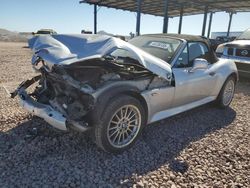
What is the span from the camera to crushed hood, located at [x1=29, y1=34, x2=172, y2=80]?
294 cm

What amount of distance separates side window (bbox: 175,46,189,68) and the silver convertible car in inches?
0.6

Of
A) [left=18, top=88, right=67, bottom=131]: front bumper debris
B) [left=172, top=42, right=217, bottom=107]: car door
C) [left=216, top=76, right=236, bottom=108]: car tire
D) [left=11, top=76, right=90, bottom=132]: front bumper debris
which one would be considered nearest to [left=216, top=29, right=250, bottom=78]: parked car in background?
[left=216, top=76, right=236, bottom=108]: car tire

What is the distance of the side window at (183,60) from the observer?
3895 millimetres

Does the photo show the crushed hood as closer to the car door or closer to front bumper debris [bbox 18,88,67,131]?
the car door

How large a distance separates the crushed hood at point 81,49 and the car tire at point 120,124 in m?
0.57

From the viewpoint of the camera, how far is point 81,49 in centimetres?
315

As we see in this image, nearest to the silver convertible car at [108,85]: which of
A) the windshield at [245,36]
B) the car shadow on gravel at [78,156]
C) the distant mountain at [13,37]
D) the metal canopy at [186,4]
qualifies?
the car shadow on gravel at [78,156]

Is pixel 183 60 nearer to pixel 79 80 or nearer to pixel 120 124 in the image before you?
pixel 120 124

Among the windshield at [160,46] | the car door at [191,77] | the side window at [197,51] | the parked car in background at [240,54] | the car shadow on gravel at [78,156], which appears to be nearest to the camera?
the car shadow on gravel at [78,156]

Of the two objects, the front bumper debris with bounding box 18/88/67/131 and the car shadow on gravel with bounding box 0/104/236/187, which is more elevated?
the front bumper debris with bounding box 18/88/67/131

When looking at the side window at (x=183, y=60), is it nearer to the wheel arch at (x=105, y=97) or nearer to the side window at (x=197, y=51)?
the side window at (x=197, y=51)

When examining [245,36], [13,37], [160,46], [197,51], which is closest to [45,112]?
[160,46]

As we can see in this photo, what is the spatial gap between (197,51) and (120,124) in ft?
7.22

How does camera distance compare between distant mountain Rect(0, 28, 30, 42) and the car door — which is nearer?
the car door
